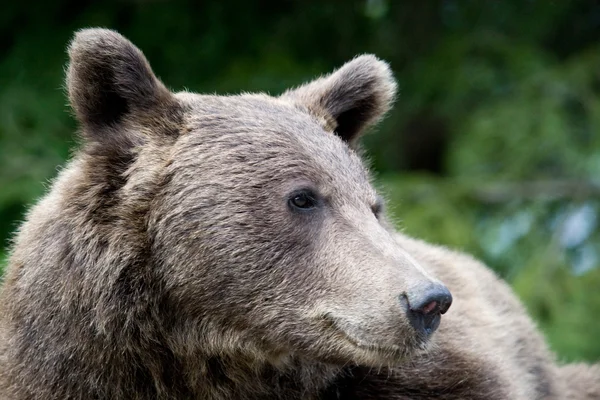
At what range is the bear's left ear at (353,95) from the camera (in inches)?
201

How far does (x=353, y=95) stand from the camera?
5164 mm

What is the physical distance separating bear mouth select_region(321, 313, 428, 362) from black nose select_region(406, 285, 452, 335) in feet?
0.20

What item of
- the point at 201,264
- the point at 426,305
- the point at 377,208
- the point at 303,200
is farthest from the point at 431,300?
the point at 201,264

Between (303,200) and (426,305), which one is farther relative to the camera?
(303,200)

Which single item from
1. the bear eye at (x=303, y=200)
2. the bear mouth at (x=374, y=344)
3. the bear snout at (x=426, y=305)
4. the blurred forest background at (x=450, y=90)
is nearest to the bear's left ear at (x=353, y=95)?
the bear eye at (x=303, y=200)

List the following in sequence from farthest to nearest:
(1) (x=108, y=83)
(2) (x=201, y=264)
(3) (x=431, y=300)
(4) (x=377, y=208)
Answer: (4) (x=377, y=208) < (1) (x=108, y=83) < (2) (x=201, y=264) < (3) (x=431, y=300)

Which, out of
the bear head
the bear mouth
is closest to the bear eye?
the bear head

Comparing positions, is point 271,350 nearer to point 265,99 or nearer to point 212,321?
point 212,321

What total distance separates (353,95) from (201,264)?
1.36 metres

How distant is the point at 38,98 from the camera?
32.1 feet

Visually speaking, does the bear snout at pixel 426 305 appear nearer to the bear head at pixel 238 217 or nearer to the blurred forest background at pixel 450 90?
the bear head at pixel 238 217

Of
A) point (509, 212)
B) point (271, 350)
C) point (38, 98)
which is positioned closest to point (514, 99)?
point (509, 212)

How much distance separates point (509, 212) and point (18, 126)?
485cm

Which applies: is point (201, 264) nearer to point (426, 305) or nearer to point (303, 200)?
point (303, 200)
